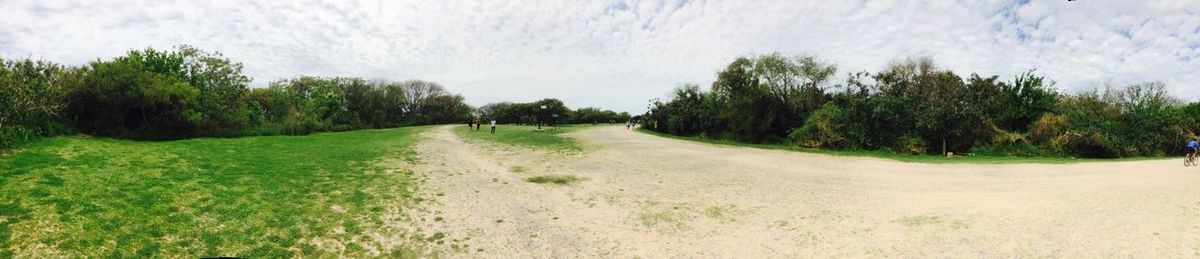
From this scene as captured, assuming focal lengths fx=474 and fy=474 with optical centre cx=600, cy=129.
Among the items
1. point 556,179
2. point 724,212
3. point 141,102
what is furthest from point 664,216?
point 141,102

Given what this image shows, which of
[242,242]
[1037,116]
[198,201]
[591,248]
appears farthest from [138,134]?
[1037,116]

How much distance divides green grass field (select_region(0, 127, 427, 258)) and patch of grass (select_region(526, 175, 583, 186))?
303 cm

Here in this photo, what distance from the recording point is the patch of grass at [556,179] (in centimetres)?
1162

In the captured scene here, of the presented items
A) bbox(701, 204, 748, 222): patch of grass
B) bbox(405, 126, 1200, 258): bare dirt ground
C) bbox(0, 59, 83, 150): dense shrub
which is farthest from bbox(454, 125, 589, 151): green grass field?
bbox(0, 59, 83, 150): dense shrub

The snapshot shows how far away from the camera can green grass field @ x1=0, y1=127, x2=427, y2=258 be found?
18.7ft

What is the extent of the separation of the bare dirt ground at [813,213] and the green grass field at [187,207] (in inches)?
45.1

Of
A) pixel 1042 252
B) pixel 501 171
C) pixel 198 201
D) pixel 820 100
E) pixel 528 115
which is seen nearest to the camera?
pixel 1042 252

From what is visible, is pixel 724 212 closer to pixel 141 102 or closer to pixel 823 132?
pixel 823 132

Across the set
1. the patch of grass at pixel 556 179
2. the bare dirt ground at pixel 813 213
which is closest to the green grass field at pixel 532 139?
the patch of grass at pixel 556 179

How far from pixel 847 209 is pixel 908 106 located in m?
18.7

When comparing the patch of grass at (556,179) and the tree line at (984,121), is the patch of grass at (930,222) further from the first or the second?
the tree line at (984,121)

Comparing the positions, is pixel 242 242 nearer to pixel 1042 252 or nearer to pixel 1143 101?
pixel 1042 252

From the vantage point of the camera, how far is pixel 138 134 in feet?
63.4

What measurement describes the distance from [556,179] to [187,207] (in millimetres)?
7106
